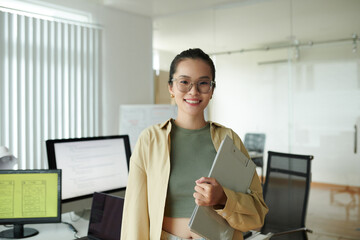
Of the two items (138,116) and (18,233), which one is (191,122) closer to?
(18,233)

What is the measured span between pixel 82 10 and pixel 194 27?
1.56 metres

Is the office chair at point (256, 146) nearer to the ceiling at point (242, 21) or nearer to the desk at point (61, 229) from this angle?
the ceiling at point (242, 21)

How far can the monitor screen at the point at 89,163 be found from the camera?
207 cm

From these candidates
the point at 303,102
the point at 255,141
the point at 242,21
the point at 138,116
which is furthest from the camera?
the point at 138,116

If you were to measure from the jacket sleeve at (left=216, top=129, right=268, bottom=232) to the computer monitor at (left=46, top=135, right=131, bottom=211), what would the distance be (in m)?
1.21

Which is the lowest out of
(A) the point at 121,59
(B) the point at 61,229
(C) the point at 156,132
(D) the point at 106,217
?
(B) the point at 61,229

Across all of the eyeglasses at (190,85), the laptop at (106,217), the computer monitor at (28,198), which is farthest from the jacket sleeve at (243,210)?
the computer monitor at (28,198)

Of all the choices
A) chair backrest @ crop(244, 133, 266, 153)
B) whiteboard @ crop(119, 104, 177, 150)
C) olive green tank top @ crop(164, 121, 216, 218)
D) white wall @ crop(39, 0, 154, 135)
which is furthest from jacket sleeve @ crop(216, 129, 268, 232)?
white wall @ crop(39, 0, 154, 135)

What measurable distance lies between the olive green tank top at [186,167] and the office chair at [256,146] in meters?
3.29

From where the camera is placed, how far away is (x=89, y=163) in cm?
217

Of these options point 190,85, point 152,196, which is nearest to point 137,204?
point 152,196

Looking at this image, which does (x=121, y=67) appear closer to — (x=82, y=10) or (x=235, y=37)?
(x=82, y=10)

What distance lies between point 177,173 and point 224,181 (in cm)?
16

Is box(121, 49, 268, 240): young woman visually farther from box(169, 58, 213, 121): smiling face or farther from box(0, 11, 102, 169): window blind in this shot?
box(0, 11, 102, 169): window blind
